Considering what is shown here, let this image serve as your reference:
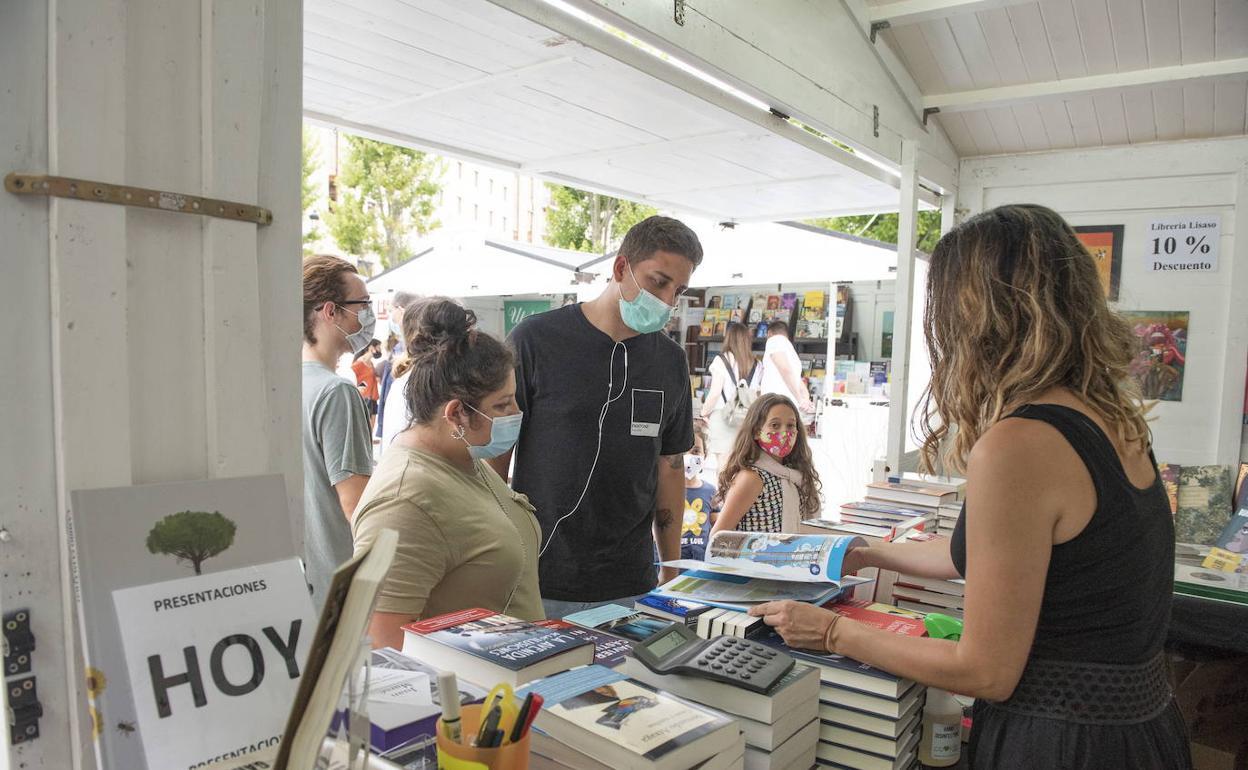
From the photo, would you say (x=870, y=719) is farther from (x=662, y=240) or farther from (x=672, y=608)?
(x=662, y=240)

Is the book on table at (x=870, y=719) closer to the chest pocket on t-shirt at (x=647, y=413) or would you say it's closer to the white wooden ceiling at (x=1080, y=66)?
the chest pocket on t-shirt at (x=647, y=413)

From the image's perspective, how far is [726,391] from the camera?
6.47 m

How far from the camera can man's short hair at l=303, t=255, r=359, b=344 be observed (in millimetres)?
2707

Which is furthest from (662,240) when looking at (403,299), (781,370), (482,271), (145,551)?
(482,271)

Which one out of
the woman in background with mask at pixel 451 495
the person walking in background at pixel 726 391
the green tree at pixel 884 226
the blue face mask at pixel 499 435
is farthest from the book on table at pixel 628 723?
the green tree at pixel 884 226

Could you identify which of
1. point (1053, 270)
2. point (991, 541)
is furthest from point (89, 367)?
point (1053, 270)

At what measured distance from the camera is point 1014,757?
4.00ft

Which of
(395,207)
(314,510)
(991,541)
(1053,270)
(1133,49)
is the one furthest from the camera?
(395,207)

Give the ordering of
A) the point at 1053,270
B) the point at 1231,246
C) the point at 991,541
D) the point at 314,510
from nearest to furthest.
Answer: the point at 991,541, the point at 1053,270, the point at 314,510, the point at 1231,246

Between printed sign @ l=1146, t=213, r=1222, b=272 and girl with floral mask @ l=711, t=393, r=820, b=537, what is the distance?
71.6 inches

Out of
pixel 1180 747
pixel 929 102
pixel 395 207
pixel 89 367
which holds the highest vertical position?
pixel 395 207

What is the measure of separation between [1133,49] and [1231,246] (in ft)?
3.39

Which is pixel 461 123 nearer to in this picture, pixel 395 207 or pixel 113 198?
pixel 113 198

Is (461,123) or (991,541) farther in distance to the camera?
(461,123)
